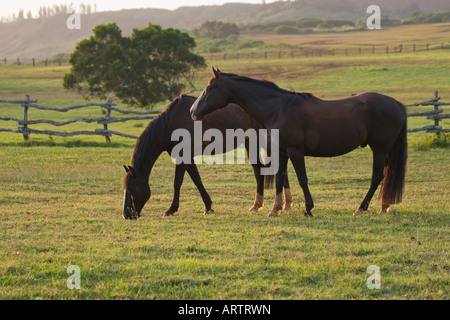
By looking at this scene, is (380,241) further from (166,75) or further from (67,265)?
(166,75)

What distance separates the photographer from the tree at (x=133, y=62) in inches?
1286

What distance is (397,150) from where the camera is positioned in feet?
29.8

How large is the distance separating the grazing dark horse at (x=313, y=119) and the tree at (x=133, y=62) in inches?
956

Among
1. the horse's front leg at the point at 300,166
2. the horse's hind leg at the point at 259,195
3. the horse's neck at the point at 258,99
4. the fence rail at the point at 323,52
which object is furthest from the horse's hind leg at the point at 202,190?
the fence rail at the point at 323,52

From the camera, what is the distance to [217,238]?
736 centimetres

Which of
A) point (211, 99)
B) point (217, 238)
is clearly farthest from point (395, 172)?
point (217, 238)

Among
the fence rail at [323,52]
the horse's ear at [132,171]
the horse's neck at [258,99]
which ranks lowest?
the horse's ear at [132,171]

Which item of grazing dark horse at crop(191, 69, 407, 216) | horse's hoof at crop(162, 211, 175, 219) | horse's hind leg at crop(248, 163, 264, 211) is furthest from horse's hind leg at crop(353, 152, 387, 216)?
horse's hoof at crop(162, 211, 175, 219)

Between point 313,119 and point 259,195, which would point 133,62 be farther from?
point 313,119

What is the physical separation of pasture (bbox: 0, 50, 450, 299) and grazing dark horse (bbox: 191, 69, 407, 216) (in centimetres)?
78

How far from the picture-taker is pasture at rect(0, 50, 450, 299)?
5.37 meters

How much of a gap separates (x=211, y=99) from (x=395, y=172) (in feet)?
9.81

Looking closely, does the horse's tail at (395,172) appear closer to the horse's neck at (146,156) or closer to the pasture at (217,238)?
the pasture at (217,238)
